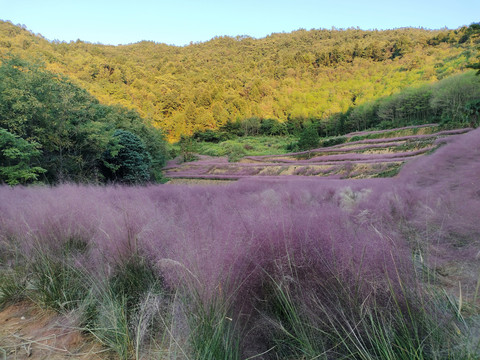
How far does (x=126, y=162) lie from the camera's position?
17.9 metres

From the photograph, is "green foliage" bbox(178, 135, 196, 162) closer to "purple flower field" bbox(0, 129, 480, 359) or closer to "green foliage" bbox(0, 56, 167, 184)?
"green foliage" bbox(0, 56, 167, 184)

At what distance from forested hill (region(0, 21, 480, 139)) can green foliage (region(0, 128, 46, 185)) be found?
23.1 meters

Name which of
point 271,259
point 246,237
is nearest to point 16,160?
point 246,237

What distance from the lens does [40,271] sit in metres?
1.76

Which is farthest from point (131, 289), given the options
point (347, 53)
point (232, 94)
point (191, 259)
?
point (347, 53)

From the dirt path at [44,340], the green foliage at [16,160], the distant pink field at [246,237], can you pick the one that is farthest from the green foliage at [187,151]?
the dirt path at [44,340]

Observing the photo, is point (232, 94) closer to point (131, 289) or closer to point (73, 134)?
point (73, 134)

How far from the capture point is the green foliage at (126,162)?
1692cm

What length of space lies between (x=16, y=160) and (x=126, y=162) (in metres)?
7.18

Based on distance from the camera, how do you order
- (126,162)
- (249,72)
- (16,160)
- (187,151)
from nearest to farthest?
(16,160)
(126,162)
(187,151)
(249,72)

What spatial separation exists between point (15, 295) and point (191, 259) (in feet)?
5.45

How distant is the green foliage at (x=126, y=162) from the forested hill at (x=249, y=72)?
51.1 ft

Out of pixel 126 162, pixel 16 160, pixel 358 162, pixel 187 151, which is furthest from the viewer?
pixel 187 151

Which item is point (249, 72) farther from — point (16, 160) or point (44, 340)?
point (44, 340)
